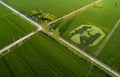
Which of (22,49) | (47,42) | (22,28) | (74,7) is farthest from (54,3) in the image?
(22,49)

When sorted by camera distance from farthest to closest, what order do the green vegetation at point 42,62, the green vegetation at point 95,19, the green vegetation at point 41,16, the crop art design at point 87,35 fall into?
the green vegetation at point 41,16, the green vegetation at point 95,19, the crop art design at point 87,35, the green vegetation at point 42,62

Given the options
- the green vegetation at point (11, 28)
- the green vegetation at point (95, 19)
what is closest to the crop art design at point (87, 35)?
the green vegetation at point (95, 19)

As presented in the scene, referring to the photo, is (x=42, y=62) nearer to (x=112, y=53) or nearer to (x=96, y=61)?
(x=96, y=61)

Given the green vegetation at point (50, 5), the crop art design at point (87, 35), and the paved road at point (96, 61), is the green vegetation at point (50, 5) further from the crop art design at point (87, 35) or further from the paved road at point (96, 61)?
the paved road at point (96, 61)

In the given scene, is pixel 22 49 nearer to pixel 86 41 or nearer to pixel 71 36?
pixel 71 36

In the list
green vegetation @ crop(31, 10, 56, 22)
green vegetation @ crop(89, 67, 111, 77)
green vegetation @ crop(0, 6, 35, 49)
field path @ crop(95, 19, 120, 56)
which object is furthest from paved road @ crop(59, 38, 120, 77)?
green vegetation @ crop(31, 10, 56, 22)

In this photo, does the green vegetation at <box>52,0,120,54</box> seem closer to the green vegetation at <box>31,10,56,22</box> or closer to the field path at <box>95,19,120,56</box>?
the field path at <box>95,19,120,56</box>
